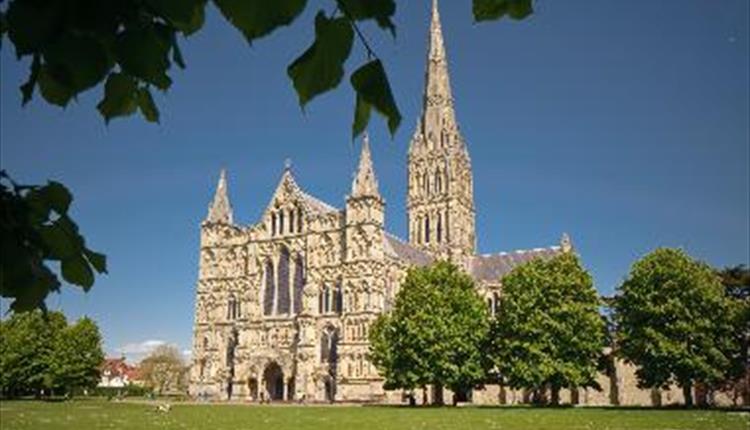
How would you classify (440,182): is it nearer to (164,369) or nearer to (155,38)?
(164,369)

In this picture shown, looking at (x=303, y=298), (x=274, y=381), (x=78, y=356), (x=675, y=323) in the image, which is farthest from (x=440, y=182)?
(x=78, y=356)

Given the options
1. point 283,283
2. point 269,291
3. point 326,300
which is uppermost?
point 283,283

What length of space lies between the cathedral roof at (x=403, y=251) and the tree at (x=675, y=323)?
1044 inches

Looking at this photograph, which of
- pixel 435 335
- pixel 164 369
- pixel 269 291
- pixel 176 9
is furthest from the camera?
pixel 164 369

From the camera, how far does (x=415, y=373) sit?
51.7m

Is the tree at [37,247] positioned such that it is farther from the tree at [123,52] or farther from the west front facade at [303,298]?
the west front facade at [303,298]

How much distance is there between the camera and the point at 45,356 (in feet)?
258

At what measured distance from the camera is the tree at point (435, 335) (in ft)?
169

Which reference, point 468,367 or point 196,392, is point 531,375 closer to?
point 468,367

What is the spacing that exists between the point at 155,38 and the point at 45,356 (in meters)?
85.5

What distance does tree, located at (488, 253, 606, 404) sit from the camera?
165 feet

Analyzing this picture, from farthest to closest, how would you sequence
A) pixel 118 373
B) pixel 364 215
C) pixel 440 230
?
pixel 118 373 → pixel 440 230 → pixel 364 215

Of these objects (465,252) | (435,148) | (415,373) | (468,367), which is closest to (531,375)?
(468,367)

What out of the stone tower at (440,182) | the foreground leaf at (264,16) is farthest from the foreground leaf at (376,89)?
the stone tower at (440,182)
